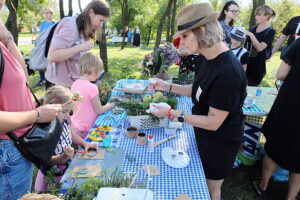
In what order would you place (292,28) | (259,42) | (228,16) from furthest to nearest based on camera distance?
(292,28) → (259,42) → (228,16)

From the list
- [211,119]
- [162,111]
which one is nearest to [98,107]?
[162,111]

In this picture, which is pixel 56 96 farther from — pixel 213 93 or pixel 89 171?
pixel 213 93

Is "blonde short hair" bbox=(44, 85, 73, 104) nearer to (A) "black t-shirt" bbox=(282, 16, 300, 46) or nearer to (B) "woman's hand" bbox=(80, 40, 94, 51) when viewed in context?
(B) "woman's hand" bbox=(80, 40, 94, 51)

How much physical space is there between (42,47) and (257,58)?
4010 millimetres

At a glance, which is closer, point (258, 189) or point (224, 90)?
point (224, 90)

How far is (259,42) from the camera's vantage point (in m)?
4.43

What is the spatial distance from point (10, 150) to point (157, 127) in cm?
125

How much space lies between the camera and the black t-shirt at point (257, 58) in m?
4.32

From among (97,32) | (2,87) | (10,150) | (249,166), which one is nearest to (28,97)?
(2,87)

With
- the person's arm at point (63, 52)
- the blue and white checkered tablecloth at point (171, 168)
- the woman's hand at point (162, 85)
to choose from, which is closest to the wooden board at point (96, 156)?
the blue and white checkered tablecloth at point (171, 168)

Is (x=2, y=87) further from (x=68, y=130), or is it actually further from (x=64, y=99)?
(x=68, y=130)

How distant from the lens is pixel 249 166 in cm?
340

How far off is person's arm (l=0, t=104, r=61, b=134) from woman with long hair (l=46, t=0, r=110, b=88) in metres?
1.30

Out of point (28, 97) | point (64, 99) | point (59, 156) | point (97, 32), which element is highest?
point (97, 32)
